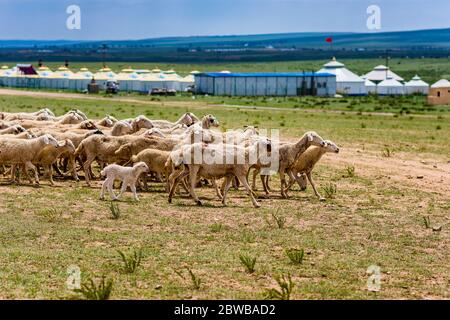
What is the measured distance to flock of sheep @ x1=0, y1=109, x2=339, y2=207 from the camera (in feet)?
53.0

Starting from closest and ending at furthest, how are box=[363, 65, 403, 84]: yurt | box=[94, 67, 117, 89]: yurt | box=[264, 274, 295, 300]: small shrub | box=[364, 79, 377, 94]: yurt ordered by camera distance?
1. box=[264, 274, 295, 300]: small shrub
2. box=[94, 67, 117, 89]: yurt
3. box=[364, 79, 377, 94]: yurt
4. box=[363, 65, 403, 84]: yurt

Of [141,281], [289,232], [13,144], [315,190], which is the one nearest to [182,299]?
[141,281]

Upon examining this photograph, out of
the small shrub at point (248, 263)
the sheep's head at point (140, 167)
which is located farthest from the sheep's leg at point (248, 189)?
the small shrub at point (248, 263)

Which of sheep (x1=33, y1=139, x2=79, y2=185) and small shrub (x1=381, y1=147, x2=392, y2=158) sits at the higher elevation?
sheep (x1=33, y1=139, x2=79, y2=185)

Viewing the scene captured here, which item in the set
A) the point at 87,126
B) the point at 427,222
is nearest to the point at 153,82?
the point at 87,126

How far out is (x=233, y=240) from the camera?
13078mm

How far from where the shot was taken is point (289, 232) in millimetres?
13688

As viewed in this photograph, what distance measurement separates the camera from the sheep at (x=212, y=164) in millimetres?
15984

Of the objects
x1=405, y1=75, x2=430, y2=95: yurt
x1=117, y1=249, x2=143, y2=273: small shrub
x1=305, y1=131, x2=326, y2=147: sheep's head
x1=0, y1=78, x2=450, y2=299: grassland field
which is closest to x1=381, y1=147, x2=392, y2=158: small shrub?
x1=0, y1=78, x2=450, y2=299: grassland field

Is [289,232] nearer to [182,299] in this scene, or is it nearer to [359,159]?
[182,299]

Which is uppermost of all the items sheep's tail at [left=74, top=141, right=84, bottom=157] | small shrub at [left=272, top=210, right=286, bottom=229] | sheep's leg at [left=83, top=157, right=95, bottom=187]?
sheep's tail at [left=74, top=141, right=84, bottom=157]

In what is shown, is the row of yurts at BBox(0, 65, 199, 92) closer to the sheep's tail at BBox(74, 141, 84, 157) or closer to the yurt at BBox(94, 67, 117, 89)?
the yurt at BBox(94, 67, 117, 89)

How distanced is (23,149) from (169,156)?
3076mm
